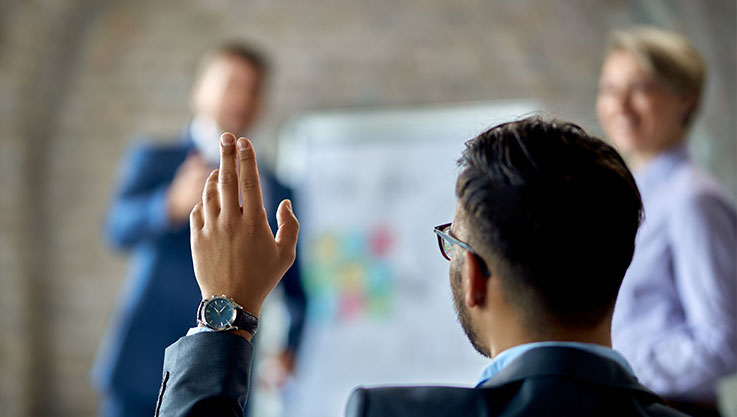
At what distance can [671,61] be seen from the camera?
2.05 metres

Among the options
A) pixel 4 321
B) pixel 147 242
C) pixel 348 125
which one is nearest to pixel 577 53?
pixel 348 125

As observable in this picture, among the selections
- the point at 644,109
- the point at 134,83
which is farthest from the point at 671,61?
the point at 134,83

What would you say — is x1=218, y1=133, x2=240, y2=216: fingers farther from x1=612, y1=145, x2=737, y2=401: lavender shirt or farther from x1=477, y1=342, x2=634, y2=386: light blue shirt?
x1=612, y1=145, x2=737, y2=401: lavender shirt

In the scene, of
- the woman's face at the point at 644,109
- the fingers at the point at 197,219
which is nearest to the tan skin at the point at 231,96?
the woman's face at the point at 644,109

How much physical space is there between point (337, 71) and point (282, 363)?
235 cm

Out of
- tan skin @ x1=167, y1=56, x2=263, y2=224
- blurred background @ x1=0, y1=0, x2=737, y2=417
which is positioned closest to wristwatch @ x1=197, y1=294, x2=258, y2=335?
tan skin @ x1=167, y1=56, x2=263, y2=224

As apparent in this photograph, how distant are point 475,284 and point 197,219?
0.36 m

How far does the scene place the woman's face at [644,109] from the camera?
2.07m

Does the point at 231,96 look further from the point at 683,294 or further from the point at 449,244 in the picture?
the point at 449,244

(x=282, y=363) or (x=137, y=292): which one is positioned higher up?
(x=137, y=292)

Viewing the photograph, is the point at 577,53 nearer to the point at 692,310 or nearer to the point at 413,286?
the point at 413,286

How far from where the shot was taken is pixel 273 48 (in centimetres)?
479

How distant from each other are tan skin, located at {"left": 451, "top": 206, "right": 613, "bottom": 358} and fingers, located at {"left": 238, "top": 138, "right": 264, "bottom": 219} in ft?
0.84

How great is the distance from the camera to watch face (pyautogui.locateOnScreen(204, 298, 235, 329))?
882mm
